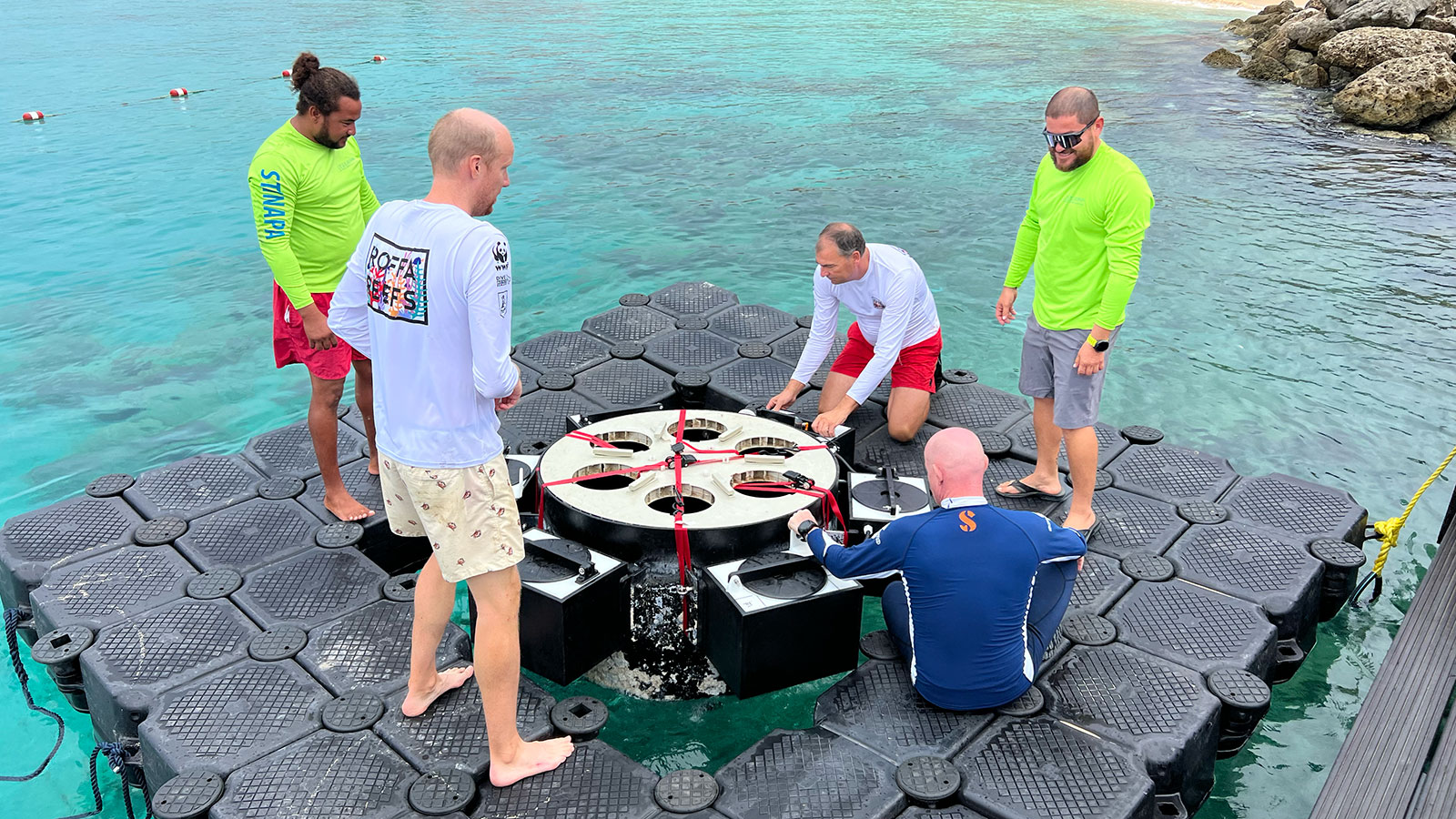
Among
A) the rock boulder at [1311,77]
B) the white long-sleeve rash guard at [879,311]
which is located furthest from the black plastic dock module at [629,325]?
the rock boulder at [1311,77]

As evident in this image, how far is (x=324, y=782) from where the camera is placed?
10.6ft

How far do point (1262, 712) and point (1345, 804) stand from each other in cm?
41

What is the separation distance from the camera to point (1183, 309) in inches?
336

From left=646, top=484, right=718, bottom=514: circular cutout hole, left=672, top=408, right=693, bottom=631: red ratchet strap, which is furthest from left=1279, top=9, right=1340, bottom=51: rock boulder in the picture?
left=672, top=408, right=693, bottom=631: red ratchet strap

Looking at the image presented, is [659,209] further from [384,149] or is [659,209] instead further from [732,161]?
[384,149]

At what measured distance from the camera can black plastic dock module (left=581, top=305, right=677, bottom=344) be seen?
254 inches

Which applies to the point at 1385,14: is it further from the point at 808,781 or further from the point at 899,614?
the point at 808,781

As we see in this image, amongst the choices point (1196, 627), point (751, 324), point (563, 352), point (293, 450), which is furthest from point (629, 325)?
point (1196, 627)

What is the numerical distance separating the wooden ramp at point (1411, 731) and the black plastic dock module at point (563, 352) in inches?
172

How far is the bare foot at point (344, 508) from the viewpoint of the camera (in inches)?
183

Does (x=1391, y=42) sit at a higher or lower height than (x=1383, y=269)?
higher

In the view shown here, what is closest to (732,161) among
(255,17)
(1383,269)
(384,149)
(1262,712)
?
(384,149)

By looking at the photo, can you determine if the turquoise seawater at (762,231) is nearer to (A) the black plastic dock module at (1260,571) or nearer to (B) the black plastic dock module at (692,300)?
(A) the black plastic dock module at (1260,571)

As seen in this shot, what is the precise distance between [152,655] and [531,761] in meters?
1.74
